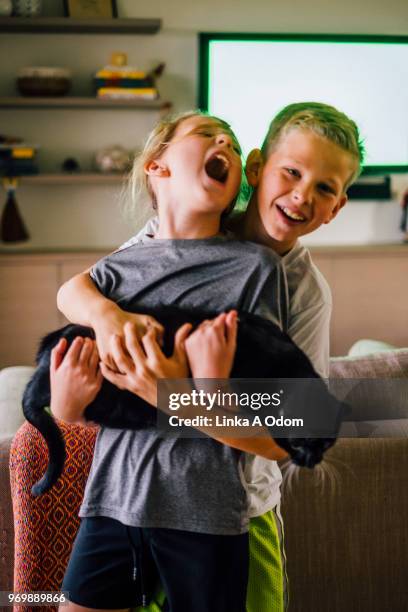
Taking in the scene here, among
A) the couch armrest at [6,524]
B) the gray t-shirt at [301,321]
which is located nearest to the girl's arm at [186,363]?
the gray t-shirt at [301,321]

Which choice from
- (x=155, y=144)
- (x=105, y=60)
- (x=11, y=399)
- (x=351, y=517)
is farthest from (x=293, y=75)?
(x=155, y=144)

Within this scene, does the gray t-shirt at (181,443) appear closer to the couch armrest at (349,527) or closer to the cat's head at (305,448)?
the cat's head at (305,448)

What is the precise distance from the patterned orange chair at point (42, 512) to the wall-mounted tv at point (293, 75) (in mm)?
2781

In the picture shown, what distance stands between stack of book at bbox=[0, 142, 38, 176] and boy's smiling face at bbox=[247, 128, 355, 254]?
3035 millimetres

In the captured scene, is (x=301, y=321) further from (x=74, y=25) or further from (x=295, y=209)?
(x=74, y=25)

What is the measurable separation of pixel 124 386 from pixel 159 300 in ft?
0.29

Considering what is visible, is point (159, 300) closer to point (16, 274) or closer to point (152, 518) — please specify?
point (152, 518)

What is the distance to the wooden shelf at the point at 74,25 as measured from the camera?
3.42m

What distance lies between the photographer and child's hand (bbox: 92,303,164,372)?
62 cm

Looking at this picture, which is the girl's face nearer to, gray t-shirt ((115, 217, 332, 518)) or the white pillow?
gray t-shirt ((115, 217, 332, 518))

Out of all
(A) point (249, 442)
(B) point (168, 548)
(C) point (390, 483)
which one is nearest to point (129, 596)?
(B) point (168, 548)

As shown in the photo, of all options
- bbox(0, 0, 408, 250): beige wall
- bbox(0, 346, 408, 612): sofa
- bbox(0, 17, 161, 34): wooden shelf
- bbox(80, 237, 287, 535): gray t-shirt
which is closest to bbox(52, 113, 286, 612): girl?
bbox(80, 237, 287, 535): gray t-shirt

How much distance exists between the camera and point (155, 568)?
2.42 feet

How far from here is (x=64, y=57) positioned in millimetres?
3697
